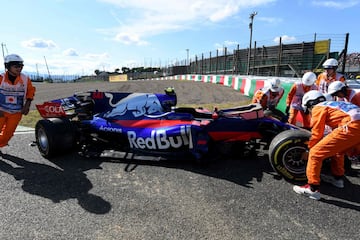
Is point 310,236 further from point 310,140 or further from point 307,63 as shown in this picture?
point 307,63

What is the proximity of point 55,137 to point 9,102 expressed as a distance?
3.89 feet

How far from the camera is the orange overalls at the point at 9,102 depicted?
4941mm

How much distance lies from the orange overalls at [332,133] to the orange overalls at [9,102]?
15.8ft

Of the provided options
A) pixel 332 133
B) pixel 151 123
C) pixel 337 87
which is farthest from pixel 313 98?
pixel 151 123

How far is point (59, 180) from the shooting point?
153 inches

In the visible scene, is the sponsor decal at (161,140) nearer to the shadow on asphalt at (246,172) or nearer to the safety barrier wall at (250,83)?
the shadow on asphalt at (246,172)

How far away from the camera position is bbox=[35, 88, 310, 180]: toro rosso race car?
3.81m

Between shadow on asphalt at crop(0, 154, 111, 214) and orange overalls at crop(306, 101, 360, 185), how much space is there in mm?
2453

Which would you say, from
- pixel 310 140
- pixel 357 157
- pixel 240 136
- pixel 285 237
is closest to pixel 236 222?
pixel 285 237

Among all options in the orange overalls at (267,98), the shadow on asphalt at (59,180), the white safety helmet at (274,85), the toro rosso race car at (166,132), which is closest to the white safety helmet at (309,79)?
the white safety helmet at (274,85)

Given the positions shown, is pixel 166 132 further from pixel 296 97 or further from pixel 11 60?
pixel 296 97

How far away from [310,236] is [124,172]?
2562mm

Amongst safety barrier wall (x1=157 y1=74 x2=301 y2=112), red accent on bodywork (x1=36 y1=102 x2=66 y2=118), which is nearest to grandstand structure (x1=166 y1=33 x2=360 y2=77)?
safety barrier wall (x1=157 y1=74 x2=301 y2=112)

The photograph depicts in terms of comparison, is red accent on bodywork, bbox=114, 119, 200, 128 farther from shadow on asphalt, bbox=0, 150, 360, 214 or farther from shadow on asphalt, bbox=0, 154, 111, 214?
shadow on asphalt, bbox=0, 154, 111, 214
